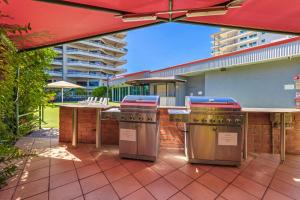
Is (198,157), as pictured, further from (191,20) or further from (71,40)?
(71,40)

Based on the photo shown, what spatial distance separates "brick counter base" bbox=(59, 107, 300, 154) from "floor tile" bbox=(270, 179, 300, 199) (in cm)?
127

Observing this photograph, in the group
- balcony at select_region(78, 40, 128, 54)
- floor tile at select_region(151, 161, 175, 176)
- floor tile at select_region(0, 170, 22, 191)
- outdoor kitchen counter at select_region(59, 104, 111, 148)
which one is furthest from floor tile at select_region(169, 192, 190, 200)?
balcony at select_region(78, 40, 128, 54)

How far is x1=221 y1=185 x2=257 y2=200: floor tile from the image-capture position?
2.04 meters

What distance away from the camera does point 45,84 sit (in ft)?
15.8

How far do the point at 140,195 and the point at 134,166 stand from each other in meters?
0.82

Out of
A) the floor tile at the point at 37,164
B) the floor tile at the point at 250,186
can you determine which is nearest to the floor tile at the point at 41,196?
the floor tile at the point at 37,164

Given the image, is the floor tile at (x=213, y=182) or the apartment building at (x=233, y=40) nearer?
the floor tile at (x=213, y=182)

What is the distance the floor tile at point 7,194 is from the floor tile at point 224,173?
108 inches

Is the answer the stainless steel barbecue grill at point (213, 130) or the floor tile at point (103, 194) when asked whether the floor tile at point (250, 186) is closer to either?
the stainless steel barbecue grill at point (213, 130)

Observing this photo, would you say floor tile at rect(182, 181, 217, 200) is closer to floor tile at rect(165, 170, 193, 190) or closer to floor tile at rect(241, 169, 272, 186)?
floor tile at rect(165, 170, 193, 190)

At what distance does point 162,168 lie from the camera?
2.82 meters

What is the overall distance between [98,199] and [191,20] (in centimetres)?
281

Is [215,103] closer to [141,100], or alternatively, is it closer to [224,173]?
[224,173]

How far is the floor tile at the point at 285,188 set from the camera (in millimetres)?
Answer: 2109
